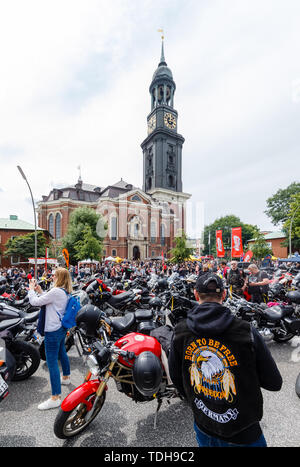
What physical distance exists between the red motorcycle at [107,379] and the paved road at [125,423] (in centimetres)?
26

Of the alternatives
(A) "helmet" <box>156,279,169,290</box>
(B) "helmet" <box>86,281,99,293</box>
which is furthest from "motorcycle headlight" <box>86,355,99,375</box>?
(A) "helmet" <box>156,279,169,290</box>

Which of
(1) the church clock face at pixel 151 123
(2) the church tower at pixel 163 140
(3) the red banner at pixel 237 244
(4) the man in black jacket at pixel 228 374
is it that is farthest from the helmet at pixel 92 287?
(1) the church clock face at pixel 151 123

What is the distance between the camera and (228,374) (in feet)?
4.17

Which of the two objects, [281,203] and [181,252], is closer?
[181,252]

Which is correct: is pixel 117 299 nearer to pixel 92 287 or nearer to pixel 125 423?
pixel 92 287

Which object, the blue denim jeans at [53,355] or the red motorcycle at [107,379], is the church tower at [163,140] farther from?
the red motorcycle at [107,379]

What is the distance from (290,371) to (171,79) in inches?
2568

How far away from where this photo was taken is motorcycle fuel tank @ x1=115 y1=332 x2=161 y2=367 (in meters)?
2.49

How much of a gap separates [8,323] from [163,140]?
5487cm

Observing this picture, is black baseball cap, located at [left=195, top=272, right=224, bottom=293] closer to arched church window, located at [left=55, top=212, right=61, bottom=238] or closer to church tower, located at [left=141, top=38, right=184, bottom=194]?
arched church window, located at [left=55, top=212, right=61, bottom=238]

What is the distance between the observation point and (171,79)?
5541cm

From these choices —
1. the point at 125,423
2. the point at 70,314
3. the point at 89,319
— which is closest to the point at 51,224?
the point at 70,314

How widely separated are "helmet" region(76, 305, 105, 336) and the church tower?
1964 inches
